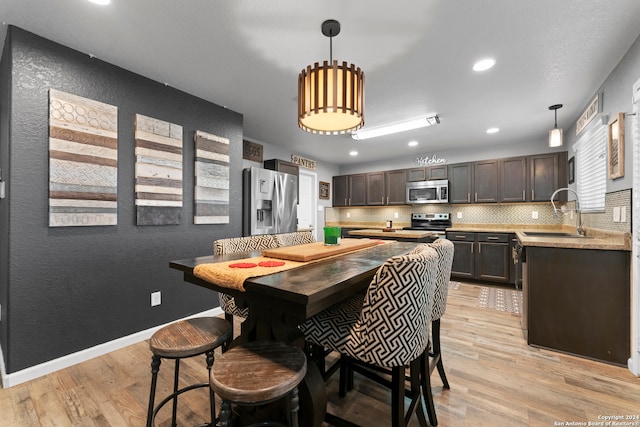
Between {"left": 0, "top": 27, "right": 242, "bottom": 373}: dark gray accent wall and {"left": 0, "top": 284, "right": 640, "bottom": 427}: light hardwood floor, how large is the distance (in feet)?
0.97

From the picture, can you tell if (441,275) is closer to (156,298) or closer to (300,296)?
(300,296)

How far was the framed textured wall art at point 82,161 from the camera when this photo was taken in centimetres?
199

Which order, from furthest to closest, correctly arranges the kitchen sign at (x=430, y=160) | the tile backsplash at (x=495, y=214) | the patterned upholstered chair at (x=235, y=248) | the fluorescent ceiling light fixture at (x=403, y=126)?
1. the kitchen sign at (x=430, y=160)
2. the fluorescent ceiling light fixture at (x=403, y=126)
3. the tile backsplash at (x=495, y=214)
4. the patterned upholstered chair at (x=235, y=248)

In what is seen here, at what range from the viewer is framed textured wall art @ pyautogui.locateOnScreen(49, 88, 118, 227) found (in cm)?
199

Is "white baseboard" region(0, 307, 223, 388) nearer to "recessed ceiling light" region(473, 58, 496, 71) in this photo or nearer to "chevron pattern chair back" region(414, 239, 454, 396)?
"chevron pattern chair back" region(414, 239, 454, 396)

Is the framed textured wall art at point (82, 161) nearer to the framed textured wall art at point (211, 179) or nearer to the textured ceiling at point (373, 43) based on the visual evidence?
the textured ceiling at point (373, 43)

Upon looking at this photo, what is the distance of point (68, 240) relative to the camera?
2.07 metres

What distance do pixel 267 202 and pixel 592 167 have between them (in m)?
3.72

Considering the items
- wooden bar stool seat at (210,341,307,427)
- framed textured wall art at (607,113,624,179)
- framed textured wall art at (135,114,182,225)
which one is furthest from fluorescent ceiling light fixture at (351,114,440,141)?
wooden bar stool seat at (210,341,307,427)

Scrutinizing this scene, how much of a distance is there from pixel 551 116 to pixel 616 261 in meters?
2.20

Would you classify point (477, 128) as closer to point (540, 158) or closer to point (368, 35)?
point (540, 158)

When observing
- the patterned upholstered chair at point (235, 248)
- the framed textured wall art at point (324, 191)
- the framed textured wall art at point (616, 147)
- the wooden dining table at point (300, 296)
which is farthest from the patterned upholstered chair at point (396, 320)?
the framed textured wall art at point (324, 191)

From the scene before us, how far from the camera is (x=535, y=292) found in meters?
2.36

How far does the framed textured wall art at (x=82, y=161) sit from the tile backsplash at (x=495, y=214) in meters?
4.06
